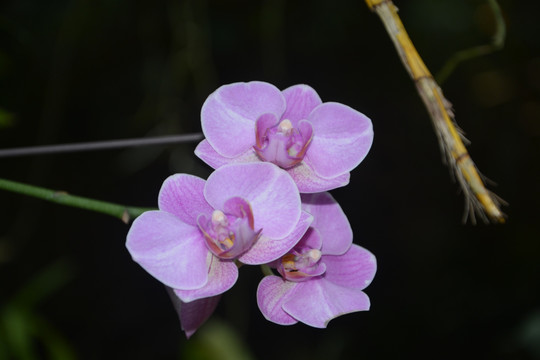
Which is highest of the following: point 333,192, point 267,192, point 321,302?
point 267,192

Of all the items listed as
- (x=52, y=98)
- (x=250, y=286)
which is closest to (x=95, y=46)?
(x=52, y=98)

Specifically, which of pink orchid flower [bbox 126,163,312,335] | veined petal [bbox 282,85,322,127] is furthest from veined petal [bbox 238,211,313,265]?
veined petal [bbox 282,85,322,127]

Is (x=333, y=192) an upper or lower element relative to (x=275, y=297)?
lower

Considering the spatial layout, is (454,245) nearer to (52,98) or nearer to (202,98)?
(202,98)

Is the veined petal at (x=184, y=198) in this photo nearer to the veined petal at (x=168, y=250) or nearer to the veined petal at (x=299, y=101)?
the veined petal at (x=168, y=250)

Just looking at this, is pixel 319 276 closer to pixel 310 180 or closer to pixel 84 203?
pixel 310 180

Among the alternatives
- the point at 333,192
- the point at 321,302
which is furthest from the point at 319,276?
the point at 333,192
